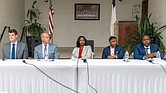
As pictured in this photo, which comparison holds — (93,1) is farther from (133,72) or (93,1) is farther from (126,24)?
(133,72)

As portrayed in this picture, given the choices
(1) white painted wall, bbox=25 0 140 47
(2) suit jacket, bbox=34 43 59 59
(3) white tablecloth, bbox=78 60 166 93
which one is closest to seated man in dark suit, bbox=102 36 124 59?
Result: (2) suit jacket, bbox=34 43 59 59

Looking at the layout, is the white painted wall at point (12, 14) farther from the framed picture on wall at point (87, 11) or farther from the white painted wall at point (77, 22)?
the framed picture on wall at point (87, 11)

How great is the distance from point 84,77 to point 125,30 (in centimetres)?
456

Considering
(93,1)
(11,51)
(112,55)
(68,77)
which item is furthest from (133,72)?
(93,1)

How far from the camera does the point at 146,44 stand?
418cm

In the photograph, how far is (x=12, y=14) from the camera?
7285 mm

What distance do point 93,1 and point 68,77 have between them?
678cm

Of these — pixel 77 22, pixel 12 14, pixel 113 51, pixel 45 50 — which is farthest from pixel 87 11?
pixel 45 50

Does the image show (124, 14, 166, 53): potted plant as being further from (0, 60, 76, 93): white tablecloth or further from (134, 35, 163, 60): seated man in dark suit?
(0, 60, 76, 93): white tablecloth

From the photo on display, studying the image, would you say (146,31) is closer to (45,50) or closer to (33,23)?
(45,50)

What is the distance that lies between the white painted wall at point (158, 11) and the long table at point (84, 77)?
11.2 ft

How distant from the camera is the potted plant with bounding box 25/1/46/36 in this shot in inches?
332

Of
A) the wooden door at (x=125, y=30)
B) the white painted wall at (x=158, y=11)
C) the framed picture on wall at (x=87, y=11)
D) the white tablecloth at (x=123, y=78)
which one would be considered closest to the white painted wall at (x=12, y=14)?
the framed picture on wall at (x=87, y=11)

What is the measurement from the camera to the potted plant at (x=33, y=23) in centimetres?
843
